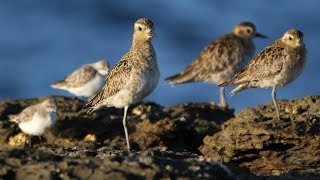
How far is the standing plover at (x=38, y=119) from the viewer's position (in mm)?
16372

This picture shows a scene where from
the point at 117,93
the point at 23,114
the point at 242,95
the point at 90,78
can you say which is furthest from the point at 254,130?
the point at 242,95

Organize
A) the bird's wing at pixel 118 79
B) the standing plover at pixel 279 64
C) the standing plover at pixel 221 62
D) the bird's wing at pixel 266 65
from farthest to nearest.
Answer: the standing plover at pixel 221 62
the bird's wing at pixel 266 65
the standing plover at pixel 279 64
the bird's wing at pixel 118 79

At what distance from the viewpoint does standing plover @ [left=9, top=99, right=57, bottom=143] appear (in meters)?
16.4

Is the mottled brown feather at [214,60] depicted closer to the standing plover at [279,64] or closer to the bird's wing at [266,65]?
the bird's wing at [266,65]

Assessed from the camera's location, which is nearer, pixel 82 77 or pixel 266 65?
pixel 266 65

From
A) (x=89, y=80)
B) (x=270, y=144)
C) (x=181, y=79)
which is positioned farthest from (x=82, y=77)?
(x=270, y=144)

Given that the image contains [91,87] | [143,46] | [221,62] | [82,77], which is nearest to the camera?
[143,46]

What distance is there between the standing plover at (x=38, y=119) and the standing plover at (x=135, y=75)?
5.37ft

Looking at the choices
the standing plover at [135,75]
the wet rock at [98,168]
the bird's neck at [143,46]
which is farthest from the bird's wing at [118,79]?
the wet rock at [98,168]

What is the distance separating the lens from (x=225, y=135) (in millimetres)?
13211

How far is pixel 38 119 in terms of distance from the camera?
1664 centimetres

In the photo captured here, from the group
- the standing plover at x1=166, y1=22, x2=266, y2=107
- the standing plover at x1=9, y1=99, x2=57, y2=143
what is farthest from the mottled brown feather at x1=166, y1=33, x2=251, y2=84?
the standing plover at x1=9, y1=99, x2=57, y2=143

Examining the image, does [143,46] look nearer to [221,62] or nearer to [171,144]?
[171,144]

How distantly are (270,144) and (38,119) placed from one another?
5846 mm
